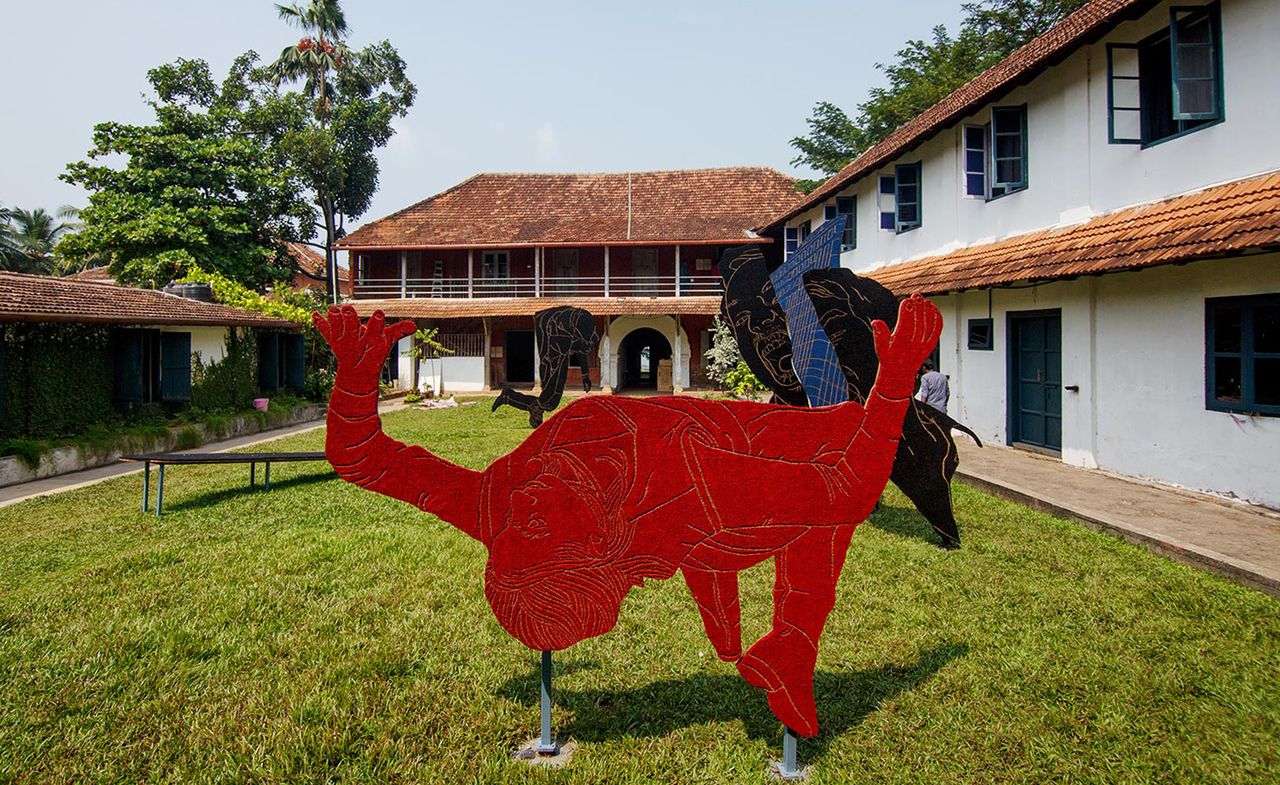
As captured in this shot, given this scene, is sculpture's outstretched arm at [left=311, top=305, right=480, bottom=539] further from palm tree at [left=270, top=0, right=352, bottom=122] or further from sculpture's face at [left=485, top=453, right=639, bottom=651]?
palm tree at [left=270, top=0, right=352, bottom=122]

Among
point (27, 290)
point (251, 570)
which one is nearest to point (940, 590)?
point (251, 570)

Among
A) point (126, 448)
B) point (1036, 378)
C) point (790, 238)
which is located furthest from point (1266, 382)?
point (126, 448)

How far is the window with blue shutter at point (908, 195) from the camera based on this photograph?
13289 millimetres

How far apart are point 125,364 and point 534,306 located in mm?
11260

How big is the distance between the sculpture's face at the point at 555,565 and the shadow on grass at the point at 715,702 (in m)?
0.72

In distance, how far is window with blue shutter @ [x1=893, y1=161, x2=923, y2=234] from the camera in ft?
43.6

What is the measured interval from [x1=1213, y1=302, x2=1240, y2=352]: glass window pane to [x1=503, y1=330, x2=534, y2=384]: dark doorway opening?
64.1 ft

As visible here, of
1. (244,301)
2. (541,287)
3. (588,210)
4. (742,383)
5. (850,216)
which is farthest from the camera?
(588,210)

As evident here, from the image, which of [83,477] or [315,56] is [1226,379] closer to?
[83,477]

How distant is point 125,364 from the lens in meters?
11.8

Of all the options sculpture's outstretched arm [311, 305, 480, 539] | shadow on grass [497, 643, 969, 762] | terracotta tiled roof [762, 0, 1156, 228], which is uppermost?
terracotta tiled roof [762, 0, 1156, 228]

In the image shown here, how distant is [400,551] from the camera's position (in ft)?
19.9

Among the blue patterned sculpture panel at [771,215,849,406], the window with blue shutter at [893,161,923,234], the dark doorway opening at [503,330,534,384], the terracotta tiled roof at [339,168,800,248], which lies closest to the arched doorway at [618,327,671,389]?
the dark doorway opening at [503,330,534,384]

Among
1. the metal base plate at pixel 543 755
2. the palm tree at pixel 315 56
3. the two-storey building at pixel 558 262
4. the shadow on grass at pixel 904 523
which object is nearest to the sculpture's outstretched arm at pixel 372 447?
the metal base plate at pixel 543 755
